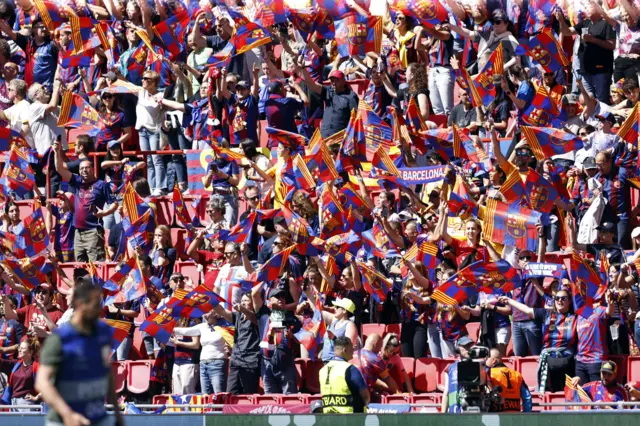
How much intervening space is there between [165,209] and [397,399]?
6.08m

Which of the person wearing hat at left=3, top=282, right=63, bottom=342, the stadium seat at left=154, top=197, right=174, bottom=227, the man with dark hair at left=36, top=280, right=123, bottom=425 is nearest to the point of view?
the man with dark hair at left=36, top=280, right=123, bottom=425

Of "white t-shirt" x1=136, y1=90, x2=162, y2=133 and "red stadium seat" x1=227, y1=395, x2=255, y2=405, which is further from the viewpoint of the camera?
"white t-shirt" x1=136, y1=90, x2=162, y2=133

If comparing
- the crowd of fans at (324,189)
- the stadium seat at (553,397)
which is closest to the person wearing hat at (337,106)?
the crowd of fans at (324,189)

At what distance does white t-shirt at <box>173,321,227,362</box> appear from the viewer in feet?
58.2

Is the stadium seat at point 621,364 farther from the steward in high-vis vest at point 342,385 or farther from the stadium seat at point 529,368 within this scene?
the steward in high-vis vest at point 342,385

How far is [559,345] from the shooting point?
16109mm

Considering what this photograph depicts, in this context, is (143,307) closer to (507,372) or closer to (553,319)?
(553,319)

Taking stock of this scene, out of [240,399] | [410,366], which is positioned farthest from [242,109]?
[410,366]

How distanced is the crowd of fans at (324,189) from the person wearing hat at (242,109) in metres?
0.04

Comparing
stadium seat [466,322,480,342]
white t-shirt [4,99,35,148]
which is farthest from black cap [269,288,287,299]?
white t-shirt [4,99,35,148]

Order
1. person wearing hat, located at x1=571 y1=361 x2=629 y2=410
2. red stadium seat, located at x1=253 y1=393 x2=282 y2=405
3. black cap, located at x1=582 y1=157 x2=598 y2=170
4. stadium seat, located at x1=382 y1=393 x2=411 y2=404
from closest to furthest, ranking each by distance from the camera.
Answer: person wearing hat, located at x1=571 y1=361 x2=629 y2=410 < stadium seat, located at x1=382 y1=393 x2=411 y2=404 < red stadium seat, located at x1=253 y1=393 x2=282 y2=405 < black cap, located at x1=582 y1=157 x2=598 y2=170

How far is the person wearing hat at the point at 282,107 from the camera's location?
69.2 feet

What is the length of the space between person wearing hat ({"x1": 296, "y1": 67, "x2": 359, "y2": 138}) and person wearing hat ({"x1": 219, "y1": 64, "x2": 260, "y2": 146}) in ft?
2.76

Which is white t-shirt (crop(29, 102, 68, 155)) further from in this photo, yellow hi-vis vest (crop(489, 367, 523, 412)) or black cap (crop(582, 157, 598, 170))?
yellow hi-vis vest (crop(489, 367, 523, 412))
